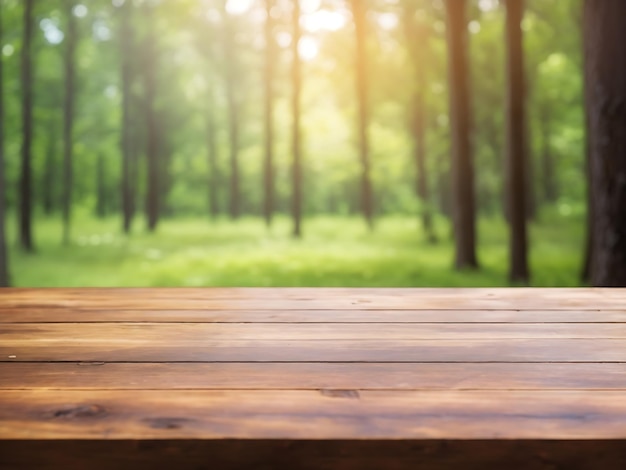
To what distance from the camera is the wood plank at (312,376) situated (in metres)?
1.88

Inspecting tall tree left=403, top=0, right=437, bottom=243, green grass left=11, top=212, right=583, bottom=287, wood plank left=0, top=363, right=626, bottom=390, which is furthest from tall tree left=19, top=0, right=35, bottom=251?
wood plank left=0, top=363, right=626, bottom=390

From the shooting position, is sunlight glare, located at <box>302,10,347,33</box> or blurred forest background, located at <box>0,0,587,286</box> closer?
blurred forest background, located at <box>0,0,587,286</box>

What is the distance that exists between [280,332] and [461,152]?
885cm

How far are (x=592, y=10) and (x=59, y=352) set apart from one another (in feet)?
19.0

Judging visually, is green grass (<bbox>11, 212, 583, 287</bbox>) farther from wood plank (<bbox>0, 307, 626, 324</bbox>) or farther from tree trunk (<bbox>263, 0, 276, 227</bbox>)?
wood plank (<bbox>0, 307, 626, 324</bbox>)

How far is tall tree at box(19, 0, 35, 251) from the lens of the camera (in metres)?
14.3

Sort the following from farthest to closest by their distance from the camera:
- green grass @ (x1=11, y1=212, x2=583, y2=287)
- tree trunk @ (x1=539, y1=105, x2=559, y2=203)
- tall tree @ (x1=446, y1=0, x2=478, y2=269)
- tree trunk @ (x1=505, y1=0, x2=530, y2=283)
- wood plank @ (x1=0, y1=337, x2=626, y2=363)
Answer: tree trunk @ (x1=539, y1=105, x2=559, y2=203) → tall tree @ (x1=446, y1=0, x2=478, y2=269) → green grass @ (x1=11, y1=212, x2=583, y2=287) → tree trunk @ (x1=505, y1=0, x2=530, y2=283) → wood plank @ (x1=0, y1=337, x2=626, y2=363)

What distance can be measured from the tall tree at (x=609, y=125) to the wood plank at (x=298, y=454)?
16.7ft

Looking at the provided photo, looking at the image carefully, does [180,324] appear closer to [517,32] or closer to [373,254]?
[517,32]

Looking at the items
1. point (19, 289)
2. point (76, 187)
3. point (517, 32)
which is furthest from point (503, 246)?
point (76, 187)

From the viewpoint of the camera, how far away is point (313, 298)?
317 cm

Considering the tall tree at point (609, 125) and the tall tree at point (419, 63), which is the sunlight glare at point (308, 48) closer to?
the tall tree at point (419, 63)

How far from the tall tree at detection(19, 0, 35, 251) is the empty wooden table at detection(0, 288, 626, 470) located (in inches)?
521

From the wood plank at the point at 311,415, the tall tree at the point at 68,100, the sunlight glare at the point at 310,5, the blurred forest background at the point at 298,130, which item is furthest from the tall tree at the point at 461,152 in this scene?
the tall tree at the point at 68,100
